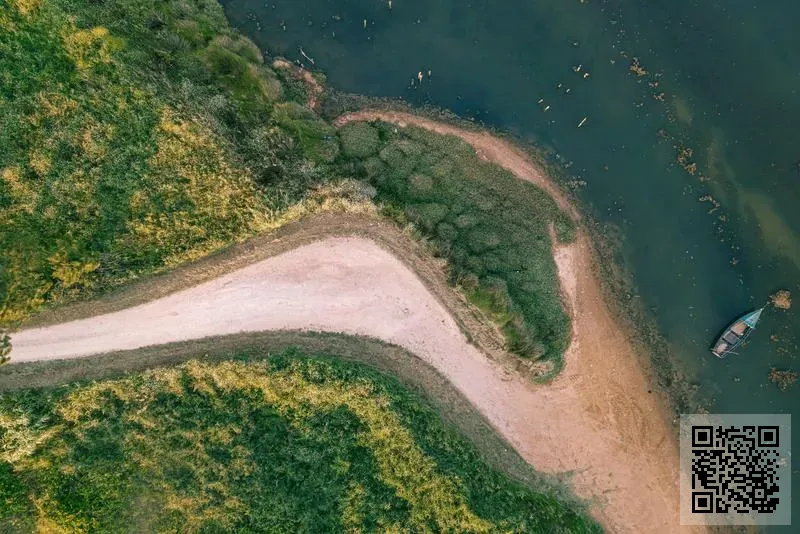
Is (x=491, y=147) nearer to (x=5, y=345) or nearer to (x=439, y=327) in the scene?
(x=439, y=327)

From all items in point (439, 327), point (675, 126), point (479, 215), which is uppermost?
point (675, 126)

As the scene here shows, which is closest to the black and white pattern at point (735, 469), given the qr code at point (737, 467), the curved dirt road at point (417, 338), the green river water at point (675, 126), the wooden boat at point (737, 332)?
the qr code at point (737, 467)

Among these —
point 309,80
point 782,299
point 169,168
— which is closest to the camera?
point 169,168

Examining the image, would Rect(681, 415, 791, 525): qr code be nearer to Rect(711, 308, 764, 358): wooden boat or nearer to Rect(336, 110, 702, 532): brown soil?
Rect(336, 110, 702, 532): brown soil

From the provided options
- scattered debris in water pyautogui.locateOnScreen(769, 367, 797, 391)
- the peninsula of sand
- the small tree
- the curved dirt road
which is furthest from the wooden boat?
the small tree

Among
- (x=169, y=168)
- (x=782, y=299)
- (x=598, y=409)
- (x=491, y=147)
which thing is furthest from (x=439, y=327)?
(x=782, y=299)

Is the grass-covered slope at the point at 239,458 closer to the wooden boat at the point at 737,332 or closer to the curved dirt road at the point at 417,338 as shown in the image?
the curved dirt road at the point at 417,338

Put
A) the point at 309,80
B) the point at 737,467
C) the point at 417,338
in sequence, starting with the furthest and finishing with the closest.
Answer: the point at 309,80 → the point at 737,467 → the point at 417,338
